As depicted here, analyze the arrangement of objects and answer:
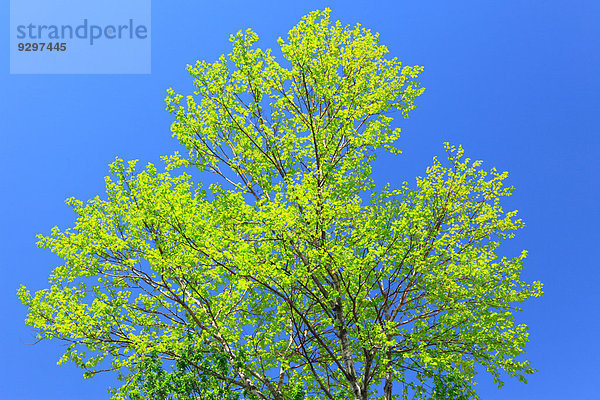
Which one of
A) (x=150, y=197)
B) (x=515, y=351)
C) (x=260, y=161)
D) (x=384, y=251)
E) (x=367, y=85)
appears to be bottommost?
(x=515, y=351)

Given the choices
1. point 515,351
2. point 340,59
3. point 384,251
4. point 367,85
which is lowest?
point 515,351

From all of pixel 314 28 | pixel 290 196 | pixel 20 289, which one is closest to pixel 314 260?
pixel 290 196

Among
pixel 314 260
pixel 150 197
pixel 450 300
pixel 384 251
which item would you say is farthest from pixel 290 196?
pixel 450 300

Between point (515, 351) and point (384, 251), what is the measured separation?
5028 millimetres

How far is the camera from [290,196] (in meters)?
12.8

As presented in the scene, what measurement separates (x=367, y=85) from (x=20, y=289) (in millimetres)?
14102

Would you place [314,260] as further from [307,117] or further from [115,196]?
[115,196]

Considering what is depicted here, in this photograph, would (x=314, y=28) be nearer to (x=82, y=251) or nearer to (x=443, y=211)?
(x=443, y=211)

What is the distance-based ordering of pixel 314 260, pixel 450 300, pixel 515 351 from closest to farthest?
pixel 314 260 < pixel 515 351 < pixel 450 300

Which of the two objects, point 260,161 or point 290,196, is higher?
point 260,161

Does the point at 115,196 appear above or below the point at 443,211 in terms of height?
above

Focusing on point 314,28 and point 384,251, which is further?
point 314,28

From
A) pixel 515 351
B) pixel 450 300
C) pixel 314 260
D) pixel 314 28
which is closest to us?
pixel 314 260

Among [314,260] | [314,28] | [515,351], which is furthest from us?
[314,28]
